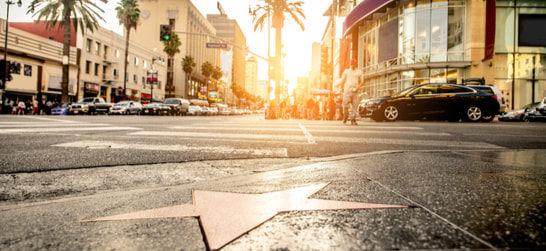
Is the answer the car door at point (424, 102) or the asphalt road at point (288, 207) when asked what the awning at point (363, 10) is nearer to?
the car door at point (424, 102)

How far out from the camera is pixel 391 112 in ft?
41.7

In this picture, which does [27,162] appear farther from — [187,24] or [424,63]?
[187,24]

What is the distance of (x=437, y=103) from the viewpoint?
12383mm

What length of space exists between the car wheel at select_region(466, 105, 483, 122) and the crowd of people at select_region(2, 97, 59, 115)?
3242cm

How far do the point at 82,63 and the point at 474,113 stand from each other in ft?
130

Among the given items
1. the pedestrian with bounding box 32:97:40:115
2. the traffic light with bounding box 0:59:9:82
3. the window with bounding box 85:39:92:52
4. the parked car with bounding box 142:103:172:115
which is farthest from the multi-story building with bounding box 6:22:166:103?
the parked car with bounding box 142:103:172:115

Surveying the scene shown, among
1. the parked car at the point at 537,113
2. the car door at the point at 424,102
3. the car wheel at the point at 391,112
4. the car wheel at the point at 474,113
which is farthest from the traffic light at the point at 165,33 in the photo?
the parked car at the point at 537,113

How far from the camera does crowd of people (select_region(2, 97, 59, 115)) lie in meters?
26.7

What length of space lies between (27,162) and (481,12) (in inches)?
1127

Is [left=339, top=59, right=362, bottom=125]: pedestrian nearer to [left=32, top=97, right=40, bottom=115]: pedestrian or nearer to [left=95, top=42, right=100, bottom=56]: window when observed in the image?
[left=32, top=97, right=40, bottom=115]: pedestrian

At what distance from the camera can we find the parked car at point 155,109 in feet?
103

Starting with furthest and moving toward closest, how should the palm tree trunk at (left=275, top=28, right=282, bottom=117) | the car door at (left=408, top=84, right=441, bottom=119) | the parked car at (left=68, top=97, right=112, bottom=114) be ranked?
the parked car at (left=68, top=97, right=112, bottom=114)
the palm tree trunk at (left=275, top=28, right=282, bottom=117)
the car door at (left=408, top=84, right=441, bottom=119)

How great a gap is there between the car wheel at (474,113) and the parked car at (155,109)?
27123 millimetres

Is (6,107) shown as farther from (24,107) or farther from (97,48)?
(97,48)
